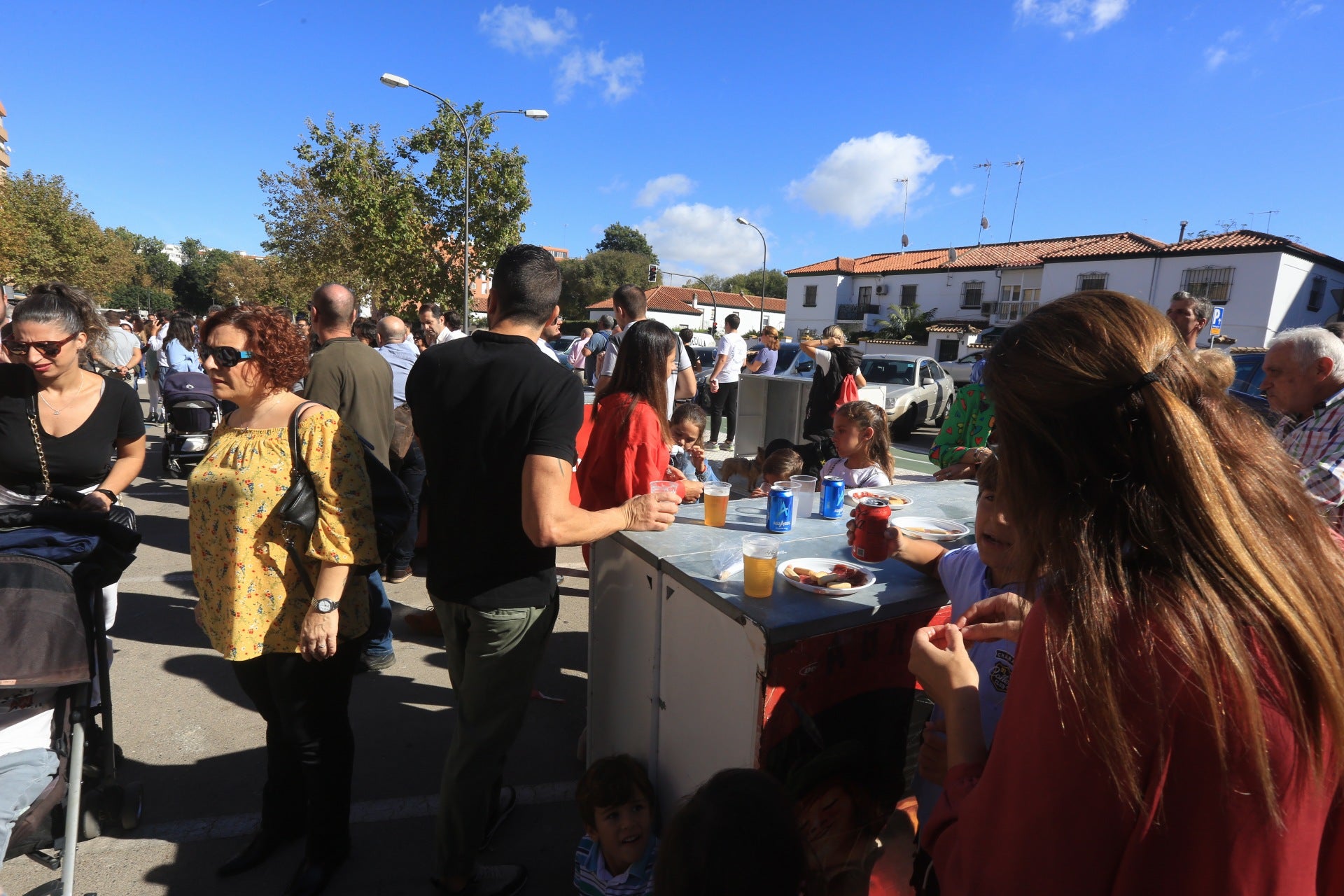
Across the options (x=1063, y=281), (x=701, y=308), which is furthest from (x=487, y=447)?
(x=701, y=308)

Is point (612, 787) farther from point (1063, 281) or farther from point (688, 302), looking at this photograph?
point (688, 302)

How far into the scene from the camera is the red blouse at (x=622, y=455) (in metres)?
2.95

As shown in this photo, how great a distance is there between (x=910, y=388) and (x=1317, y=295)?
A: 977 inches

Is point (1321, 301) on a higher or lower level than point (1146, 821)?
higher

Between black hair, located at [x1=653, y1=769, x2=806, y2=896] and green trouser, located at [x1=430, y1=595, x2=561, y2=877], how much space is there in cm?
78

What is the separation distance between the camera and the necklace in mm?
3021

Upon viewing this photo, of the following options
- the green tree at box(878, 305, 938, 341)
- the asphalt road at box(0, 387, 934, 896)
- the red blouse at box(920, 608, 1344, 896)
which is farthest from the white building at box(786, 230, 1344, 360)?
the red blouse at box(920, 608, 1344, 896)

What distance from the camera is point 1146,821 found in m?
0.84

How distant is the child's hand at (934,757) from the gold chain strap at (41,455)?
11.4 ft

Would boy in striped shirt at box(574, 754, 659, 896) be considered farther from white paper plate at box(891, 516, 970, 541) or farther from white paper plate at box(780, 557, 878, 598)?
white paper plate at box(891, 516, 970, 541)

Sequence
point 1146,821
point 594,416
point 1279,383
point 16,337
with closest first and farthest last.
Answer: point 1146,821 → point 16,337 → point 594,416 → point 1279,383

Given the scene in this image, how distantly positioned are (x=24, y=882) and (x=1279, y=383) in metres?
5.68

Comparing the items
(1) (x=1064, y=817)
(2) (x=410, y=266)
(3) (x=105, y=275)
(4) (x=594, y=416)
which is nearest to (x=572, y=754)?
(4) (x=594, y=416)

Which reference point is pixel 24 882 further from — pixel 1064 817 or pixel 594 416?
pixel 1064 817
